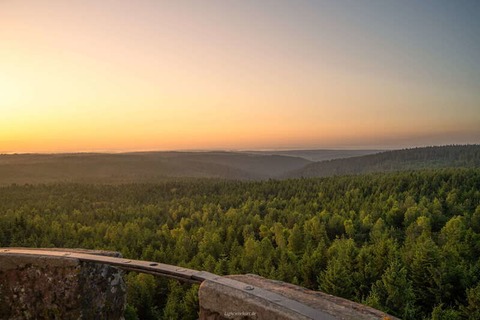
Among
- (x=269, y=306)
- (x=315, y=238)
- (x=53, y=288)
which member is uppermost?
(x=269, y=306)

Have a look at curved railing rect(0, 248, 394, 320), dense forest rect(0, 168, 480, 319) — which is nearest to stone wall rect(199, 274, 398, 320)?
curved railing rect(0, 248, 394, 320)

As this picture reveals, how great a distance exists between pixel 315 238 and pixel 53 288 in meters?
62.7

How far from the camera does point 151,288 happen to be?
137ft

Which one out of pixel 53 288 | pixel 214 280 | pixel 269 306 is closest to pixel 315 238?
pixel 53 288

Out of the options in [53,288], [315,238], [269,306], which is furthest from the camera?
[315,238]

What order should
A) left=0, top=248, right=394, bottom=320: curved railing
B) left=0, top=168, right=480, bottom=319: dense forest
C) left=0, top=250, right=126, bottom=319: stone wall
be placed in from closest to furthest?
left=0, top=248, right=394, bottom=320: curved railing < left=0, top=250, right=126, bottom=319: stone wall < left=0, top=168, right=480, bottom=319: dense forest

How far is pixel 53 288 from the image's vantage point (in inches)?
286

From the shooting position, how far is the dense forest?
38.3 m

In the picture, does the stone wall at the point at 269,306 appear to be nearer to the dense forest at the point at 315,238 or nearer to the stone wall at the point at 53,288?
the stone wall at the point at 53,288

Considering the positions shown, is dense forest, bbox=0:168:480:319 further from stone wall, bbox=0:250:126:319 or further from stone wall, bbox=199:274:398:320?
stone wall, bbox=199:274:398:320

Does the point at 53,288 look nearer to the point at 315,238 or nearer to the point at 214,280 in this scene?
the point at 214,280

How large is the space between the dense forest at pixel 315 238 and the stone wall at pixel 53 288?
1940 centimetres

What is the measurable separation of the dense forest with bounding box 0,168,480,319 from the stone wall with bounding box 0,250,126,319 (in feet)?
63.7

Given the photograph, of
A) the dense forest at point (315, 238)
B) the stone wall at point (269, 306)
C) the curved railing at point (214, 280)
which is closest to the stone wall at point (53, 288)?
the curved railing at point (214, 280)
